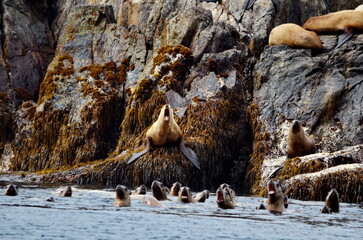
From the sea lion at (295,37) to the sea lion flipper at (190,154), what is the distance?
5.00m

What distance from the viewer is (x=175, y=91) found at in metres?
19.5

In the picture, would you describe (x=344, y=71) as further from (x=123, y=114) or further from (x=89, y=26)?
(x=89, y=26)

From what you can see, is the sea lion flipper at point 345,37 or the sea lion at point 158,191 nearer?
the sea lion at point 158,191

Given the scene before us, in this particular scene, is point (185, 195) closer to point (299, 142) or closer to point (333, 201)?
point (333, 201)

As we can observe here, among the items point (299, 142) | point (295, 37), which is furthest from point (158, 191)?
point (295, 37)

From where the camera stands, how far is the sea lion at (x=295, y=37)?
18.9m

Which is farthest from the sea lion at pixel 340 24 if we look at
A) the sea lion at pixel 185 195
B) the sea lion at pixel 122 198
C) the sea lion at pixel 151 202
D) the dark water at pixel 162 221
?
the sea lion at pixel 122 198

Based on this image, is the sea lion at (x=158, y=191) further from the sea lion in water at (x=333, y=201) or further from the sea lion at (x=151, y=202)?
the sea lion in water at (x=333, y=201)

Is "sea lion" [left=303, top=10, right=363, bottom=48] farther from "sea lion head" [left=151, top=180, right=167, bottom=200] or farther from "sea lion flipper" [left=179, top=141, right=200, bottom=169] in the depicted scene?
"sea lion head" [left=151, top=180, right=167, bottom=200]

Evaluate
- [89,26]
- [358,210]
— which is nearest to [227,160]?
[358,210]

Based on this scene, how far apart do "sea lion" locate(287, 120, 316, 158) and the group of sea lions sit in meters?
4.04

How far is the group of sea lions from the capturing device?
18.9 metres

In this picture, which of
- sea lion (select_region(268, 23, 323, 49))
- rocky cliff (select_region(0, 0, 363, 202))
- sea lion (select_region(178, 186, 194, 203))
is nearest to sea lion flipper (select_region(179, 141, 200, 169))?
rocky cliff (select_region(0, 0, 363, 202))

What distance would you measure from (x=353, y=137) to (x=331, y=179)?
380 centimetres
